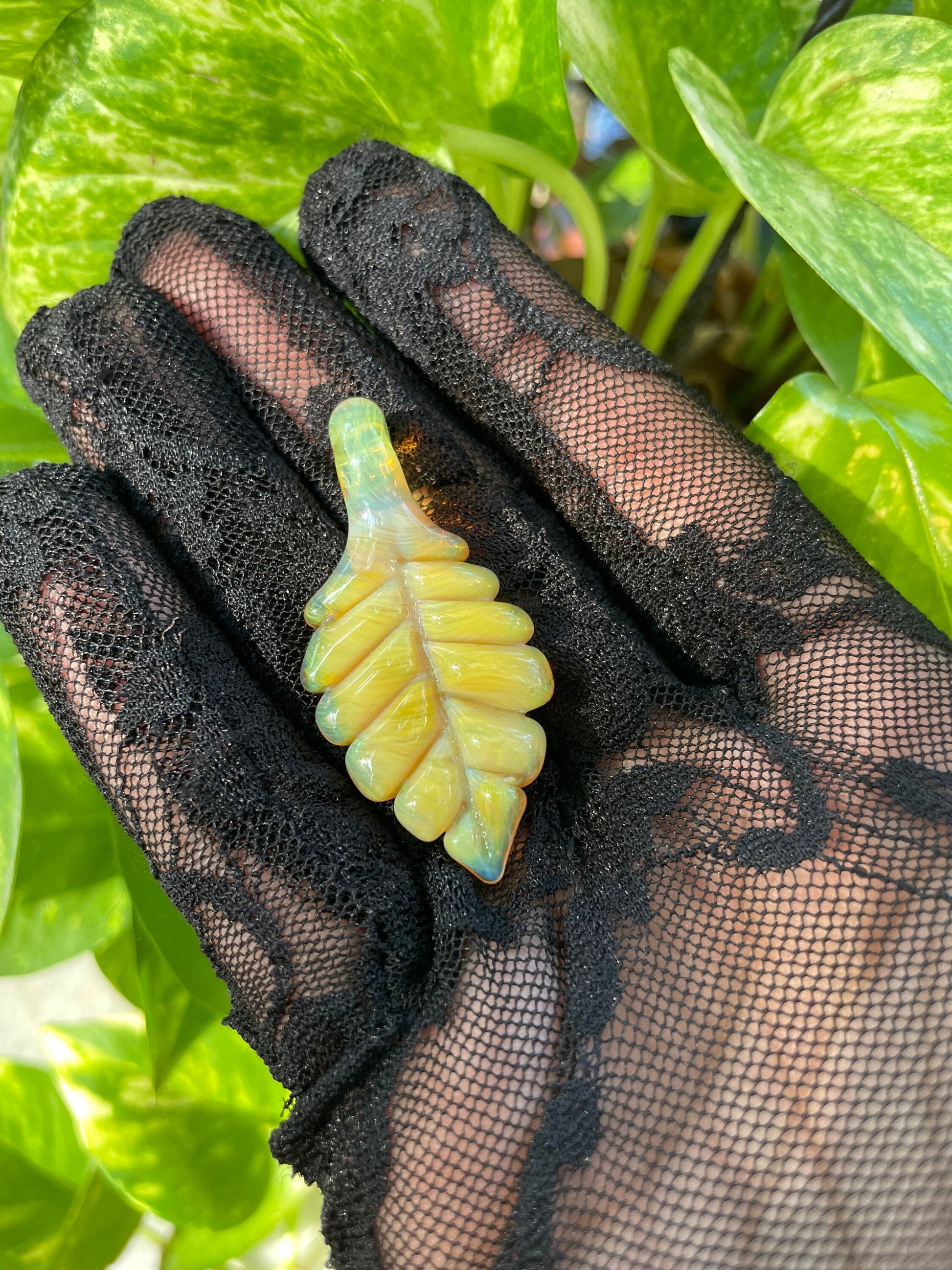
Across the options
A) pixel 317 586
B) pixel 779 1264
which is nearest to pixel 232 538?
pixel 317 586

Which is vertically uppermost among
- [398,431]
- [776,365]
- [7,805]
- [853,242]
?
[853,242]

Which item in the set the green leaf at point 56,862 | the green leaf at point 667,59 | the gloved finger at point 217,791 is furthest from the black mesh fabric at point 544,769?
the green leaf at point 56,862

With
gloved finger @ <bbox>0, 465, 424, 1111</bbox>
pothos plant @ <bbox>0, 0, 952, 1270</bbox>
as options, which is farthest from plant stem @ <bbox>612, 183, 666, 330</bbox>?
gloved finger @ <bbox>0, 465, 424, 1111</bbox>

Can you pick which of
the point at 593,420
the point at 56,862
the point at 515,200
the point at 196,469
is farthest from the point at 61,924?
the point at 515,200

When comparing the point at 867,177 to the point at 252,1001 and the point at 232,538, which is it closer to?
the point at 232,538

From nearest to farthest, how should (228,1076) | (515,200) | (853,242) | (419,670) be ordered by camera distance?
(853,242)
(419,670)
(228,1076)
(515,200)

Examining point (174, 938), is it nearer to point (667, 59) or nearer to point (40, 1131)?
point (40, 1131)
